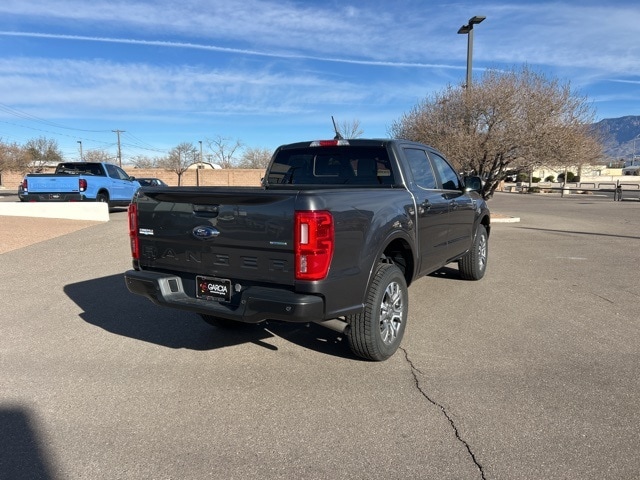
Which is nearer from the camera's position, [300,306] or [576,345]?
[300,306]

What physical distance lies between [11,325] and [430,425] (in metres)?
4.64

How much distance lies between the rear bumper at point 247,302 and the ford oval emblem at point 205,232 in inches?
19.0

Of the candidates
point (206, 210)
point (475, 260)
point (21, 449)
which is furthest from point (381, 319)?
point (475, 260)

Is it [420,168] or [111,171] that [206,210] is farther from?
[111,171]

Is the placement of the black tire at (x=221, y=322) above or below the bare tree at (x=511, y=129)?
below

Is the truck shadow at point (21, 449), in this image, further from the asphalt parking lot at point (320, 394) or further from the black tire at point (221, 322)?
the black tire at point (221, 322)

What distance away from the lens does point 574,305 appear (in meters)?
6.10

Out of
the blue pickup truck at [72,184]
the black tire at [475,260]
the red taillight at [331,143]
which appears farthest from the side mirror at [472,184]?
the blue pickup truck at [72,184]

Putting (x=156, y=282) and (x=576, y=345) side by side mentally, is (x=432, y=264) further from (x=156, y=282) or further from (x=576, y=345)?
(x=156, y=282)

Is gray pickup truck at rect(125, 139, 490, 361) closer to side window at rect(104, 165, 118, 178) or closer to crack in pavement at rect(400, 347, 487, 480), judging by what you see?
crack in pavement at rect(400, 347, 487, 480)

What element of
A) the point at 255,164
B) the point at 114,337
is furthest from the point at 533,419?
the point at 255,164

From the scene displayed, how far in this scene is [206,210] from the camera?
3.84m

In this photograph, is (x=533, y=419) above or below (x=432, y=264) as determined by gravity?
below

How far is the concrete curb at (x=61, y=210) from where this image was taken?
1598cm
